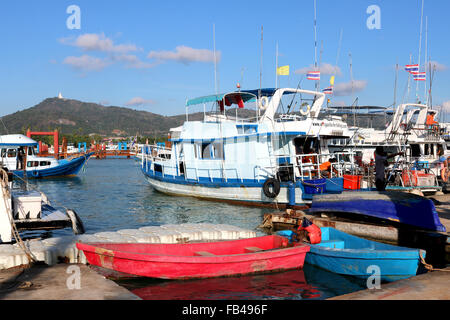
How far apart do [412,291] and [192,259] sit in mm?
4184

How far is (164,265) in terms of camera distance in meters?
8.24

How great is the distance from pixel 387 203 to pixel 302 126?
8.88 metres

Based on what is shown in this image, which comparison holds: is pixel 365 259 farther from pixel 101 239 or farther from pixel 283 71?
pixel 283 71

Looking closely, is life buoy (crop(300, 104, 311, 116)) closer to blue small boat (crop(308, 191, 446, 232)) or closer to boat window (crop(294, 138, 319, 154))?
boat window (crop(294, 138, 319, 154))

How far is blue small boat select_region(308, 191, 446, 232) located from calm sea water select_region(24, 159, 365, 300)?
2.80 metres

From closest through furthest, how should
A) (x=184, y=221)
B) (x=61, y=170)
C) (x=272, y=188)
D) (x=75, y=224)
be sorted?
(x=75, y=224), (x=184, y=221), (x=272, y=188), (x=61, y=170)

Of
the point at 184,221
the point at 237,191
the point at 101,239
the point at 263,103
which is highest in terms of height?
the point at 263,103

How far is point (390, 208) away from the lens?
37.0ft

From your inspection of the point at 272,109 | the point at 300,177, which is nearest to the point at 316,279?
the point at 300,177

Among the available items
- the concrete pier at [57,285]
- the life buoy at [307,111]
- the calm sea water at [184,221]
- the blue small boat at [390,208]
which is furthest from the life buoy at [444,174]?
the concrete pier at [57,285]

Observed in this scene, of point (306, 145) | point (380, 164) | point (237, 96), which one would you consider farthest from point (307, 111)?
point (380, 164)

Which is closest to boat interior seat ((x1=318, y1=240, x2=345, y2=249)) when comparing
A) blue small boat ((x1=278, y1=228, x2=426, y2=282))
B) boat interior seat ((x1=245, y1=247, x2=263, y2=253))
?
blue small boat ((x1=278, y1=228, x2=426, y2=282))

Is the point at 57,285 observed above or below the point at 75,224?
above

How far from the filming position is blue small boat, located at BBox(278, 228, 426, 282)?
8219 millimetres
